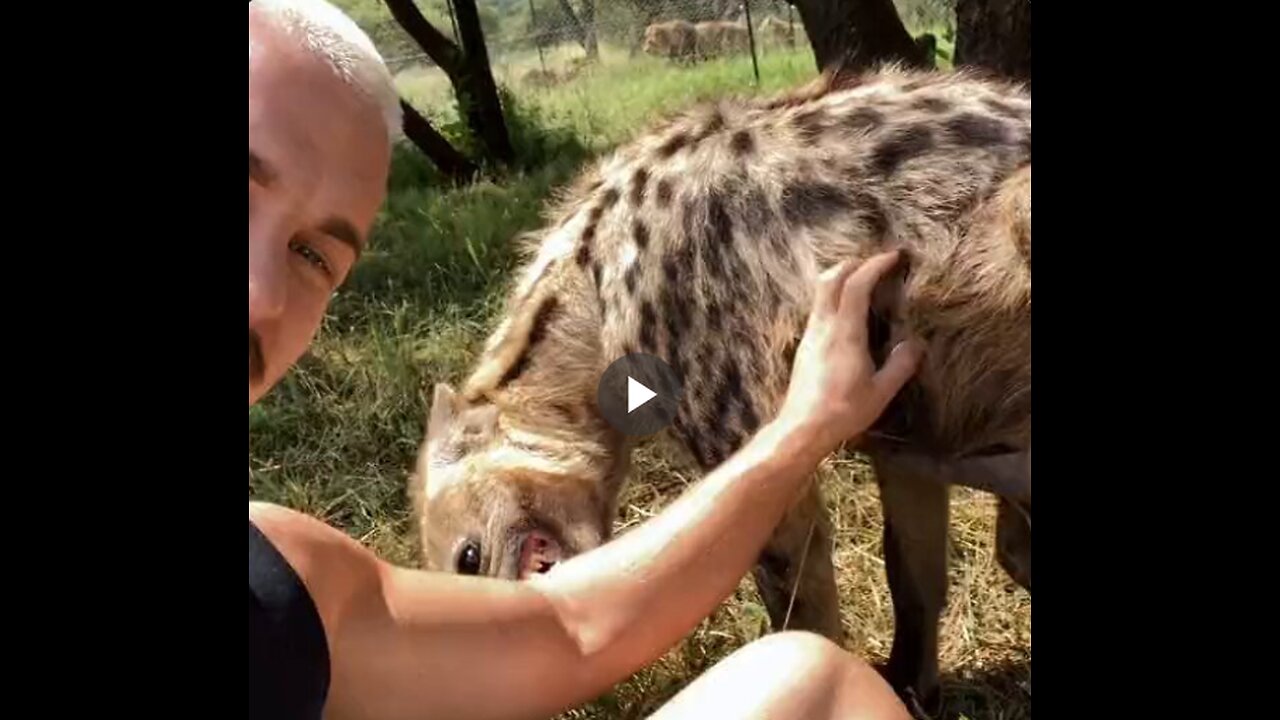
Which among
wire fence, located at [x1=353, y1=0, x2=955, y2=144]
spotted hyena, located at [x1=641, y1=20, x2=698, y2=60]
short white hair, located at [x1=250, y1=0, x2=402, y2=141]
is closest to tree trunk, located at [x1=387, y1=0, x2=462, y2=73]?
wire fence, located at [x1=353, y1=0, x2=955, y2=144]

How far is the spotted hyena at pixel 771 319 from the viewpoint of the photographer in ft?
8.63

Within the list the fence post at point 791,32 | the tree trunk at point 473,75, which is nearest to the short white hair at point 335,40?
the tree trunk at point 473,75

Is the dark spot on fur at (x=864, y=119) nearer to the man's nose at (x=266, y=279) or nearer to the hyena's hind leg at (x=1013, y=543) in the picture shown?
the hyena's hind leg at (x=1013, y=543)

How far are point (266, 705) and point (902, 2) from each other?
25.9 ft

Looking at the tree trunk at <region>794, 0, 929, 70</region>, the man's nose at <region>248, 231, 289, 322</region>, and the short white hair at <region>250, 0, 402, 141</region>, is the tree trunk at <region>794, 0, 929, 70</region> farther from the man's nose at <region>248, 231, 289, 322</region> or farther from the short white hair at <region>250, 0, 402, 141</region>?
the man's nose at <region>248, 231, 289, 322</region>

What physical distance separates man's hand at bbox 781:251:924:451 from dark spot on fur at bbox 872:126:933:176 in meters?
0.26

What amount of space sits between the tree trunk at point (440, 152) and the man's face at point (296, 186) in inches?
290

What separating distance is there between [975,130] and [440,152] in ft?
22.0

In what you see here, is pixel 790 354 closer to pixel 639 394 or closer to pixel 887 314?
pixel 887 314

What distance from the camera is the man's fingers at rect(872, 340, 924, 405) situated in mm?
2514

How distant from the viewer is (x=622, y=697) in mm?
3436
